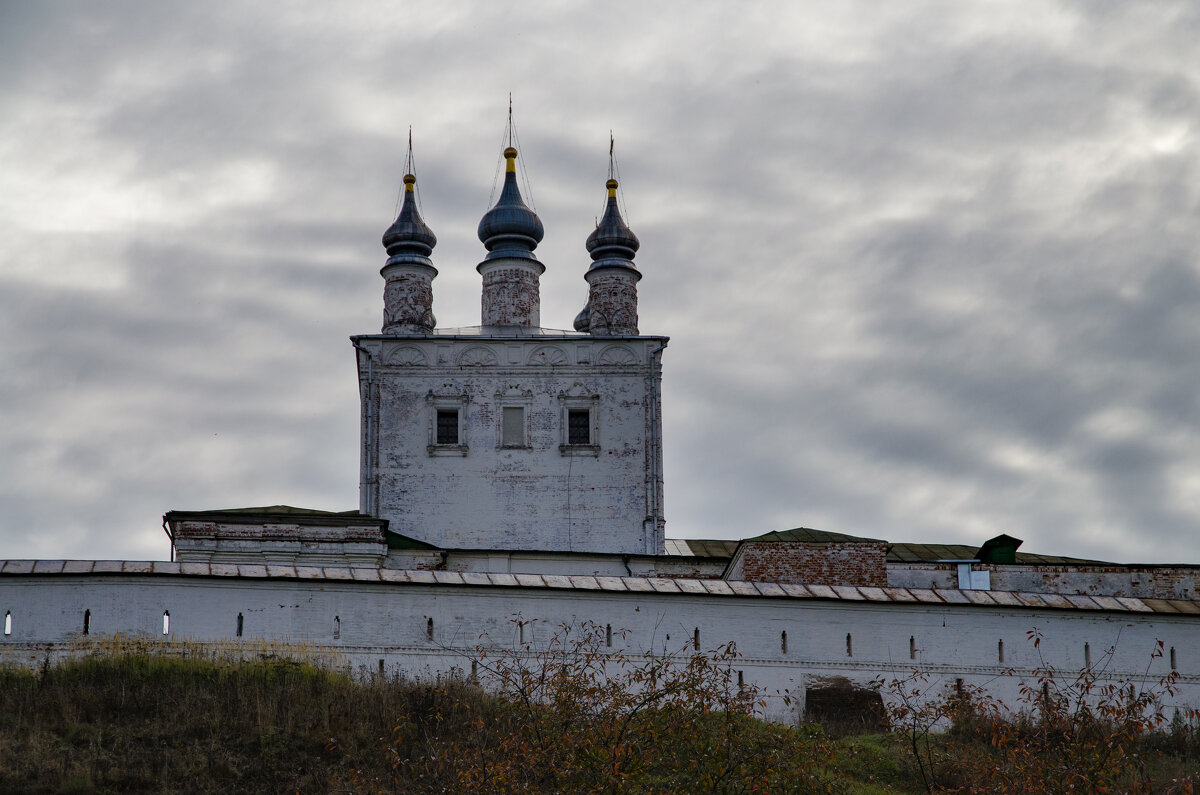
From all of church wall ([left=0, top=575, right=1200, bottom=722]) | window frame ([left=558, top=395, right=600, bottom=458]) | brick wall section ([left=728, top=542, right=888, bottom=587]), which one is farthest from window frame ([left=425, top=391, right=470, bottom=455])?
church wall ([left=0, top=575, right=1200, bottom=722])

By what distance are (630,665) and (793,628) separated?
1733 millimetres

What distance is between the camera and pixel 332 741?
1171 cm

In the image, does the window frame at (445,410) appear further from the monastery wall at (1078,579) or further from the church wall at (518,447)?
the monastery wall at (1078,579)

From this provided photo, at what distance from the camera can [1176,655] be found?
645 inches

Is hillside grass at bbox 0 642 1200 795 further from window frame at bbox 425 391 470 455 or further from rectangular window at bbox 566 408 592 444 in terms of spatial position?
rectangular window at bbox 566 408 592 444

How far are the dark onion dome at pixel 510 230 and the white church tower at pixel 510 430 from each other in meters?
1.38

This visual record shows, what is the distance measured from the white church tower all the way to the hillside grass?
1106cm

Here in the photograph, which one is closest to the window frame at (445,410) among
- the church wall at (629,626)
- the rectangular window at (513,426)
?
the rectangular window at (513,426)

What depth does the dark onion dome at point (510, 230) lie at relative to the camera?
28.4 metres

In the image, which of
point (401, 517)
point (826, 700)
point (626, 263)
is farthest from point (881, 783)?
point (626, 263)

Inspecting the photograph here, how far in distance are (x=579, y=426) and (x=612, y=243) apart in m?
3.63

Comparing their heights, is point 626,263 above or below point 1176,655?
above

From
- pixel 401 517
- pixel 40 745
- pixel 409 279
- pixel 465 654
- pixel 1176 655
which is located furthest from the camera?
pixel 409 279

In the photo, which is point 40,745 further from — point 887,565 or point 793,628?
point 887,565
